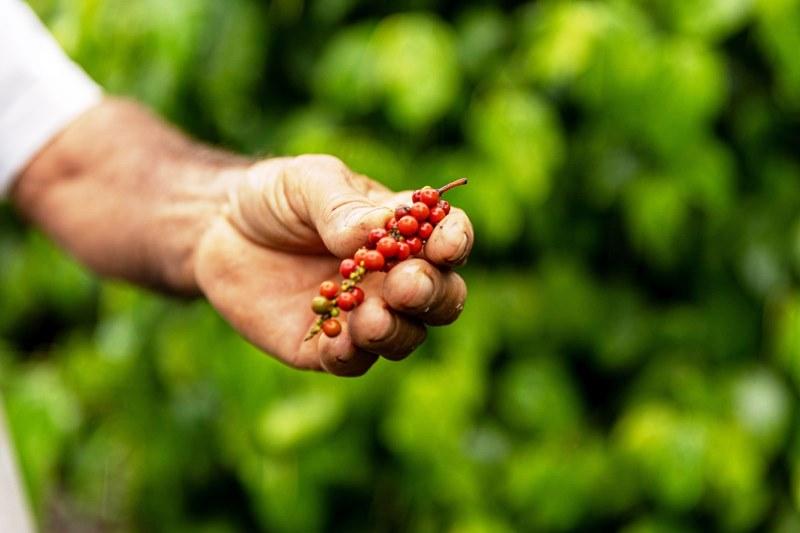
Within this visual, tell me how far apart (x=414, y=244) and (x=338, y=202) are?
6cm

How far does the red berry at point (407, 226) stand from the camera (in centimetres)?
73

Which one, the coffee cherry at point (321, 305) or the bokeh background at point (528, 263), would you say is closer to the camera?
the coffee cherry at point (321, 305)

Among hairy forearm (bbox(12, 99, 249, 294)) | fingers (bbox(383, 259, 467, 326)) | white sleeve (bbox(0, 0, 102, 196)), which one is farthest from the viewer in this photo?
white sleeve (bbox(0, 0, 102, 196))

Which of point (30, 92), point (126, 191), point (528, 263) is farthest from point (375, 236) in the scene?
point (528, 263)

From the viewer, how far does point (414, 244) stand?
0.73m

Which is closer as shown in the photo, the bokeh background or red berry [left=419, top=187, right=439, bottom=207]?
red berry [left=419, top=187, right=439, bottom=207]

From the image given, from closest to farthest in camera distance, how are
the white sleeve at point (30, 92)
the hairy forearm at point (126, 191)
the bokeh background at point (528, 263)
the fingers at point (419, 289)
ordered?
the fingers at point (419, 289), the hairy forearm at point (126, 191), the white sleeve at point (30, 92), the bokeh background at point (528, 263)

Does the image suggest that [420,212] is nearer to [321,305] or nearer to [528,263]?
[321,305]

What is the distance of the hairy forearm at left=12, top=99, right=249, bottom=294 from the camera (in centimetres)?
104

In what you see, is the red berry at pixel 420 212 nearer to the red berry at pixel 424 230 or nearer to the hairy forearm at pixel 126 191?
the red berry at pixel 424 230

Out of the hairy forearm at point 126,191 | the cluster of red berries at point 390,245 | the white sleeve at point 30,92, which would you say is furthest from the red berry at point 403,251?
the white sleeve at point 30,92

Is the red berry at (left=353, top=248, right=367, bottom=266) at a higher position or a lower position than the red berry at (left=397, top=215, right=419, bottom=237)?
lower

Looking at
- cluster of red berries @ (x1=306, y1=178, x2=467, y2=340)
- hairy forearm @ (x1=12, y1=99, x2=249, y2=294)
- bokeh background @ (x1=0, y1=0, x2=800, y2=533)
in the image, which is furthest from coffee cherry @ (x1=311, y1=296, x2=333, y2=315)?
bokeh background @ (x1=0, y1=0, x2=800, y2=533)

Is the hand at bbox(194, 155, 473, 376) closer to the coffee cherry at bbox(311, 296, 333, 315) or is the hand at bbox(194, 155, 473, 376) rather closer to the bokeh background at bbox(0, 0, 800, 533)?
the coffee cherry at bbox(311, 296, 333, 315)
